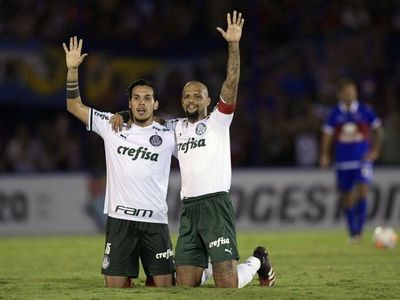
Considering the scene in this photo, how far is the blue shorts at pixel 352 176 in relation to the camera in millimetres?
16391

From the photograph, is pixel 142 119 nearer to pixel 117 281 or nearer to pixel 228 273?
pixel 117 281

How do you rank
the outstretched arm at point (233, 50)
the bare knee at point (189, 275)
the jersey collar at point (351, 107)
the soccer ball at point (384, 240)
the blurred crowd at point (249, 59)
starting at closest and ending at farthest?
the outstretched arm at point (233, 50) < the bare knee at point (189, 275) < the soccer ball at point (384, 240) < the jersey collar at point (351, 107) < the blurred crowd at point (249, 59)

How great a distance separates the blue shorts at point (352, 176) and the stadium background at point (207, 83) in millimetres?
3103

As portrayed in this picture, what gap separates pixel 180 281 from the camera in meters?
10.0

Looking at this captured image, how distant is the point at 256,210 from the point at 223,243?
32.0 feet

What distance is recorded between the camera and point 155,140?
10188 mm

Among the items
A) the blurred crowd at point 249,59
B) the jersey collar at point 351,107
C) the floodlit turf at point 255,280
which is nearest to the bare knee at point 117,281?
the floodlit turf at point 255,280

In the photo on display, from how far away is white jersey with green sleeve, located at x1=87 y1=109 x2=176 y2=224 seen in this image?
10.1 metres

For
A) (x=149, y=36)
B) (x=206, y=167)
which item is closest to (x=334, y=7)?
(x=149, y=36)

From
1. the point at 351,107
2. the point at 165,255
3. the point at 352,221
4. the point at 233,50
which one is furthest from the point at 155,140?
the point at 352,221

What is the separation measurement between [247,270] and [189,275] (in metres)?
0.55

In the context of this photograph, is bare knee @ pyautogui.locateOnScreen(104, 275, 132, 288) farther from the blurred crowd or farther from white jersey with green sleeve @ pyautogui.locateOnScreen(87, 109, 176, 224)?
the blurred crowd

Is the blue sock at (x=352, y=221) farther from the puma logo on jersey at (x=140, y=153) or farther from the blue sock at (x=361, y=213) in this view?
the puma logo on jersey at (x=140, y=153)

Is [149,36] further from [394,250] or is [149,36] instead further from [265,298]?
[265,298]
